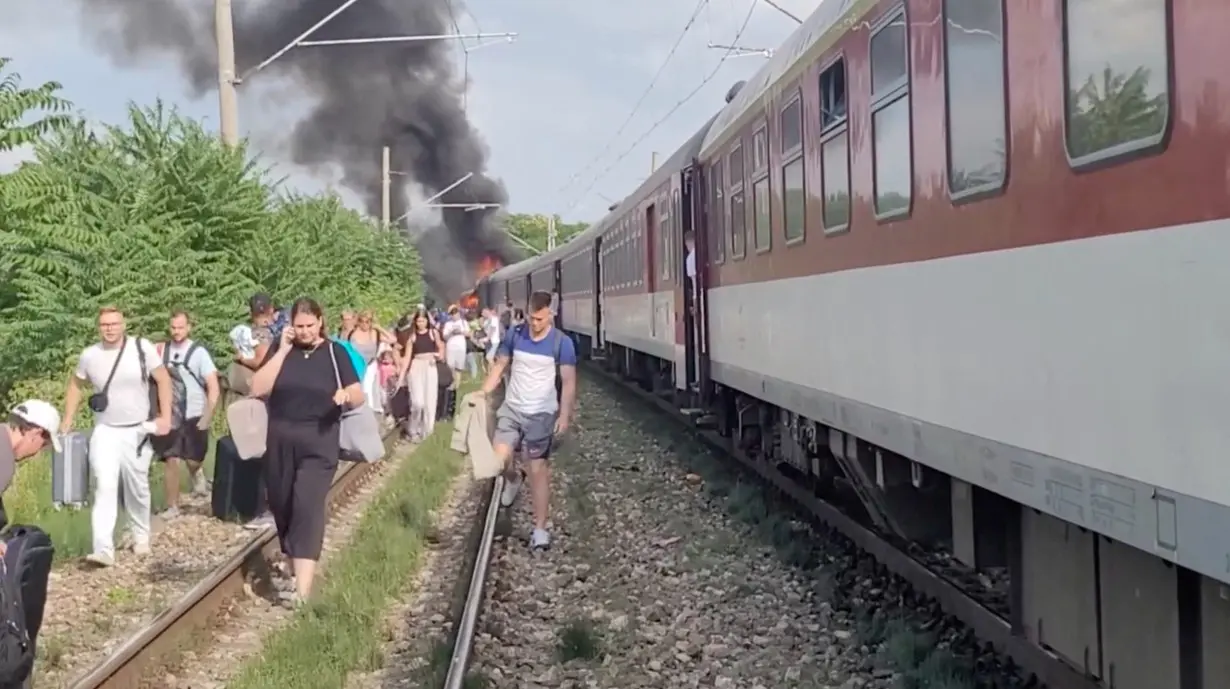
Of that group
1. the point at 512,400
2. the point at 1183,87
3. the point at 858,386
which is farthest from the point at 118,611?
the point at 1183,87

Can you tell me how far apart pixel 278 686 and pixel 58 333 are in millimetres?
9546

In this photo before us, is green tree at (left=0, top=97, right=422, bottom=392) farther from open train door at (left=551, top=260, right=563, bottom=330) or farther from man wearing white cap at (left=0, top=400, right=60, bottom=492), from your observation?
open train door at (left=551, top=260, right=563, bottom=330)

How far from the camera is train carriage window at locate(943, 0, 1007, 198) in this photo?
541cm

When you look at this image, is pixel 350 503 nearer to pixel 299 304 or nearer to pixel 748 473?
pixel 748 473

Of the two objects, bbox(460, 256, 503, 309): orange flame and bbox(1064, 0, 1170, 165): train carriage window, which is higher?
bbox(460, 256, 503, 309): orange flame

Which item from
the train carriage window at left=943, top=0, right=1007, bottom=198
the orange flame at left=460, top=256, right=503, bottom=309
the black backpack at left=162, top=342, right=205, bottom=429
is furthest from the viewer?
the orange flame at left=460, top=256, right=503, bottom=309

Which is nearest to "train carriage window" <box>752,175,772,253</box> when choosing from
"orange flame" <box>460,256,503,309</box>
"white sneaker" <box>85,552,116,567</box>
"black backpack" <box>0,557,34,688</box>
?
"white sneaker" <box>85,552,116,567</box>

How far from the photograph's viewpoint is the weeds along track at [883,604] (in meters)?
7.02

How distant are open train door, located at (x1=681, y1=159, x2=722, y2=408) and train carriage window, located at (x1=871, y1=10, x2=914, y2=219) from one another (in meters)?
6.37

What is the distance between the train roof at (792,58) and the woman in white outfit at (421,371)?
5174 millimetres

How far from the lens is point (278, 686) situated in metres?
7.25

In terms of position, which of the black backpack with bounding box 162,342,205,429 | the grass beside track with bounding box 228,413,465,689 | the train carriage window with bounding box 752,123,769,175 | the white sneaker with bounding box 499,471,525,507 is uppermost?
the train carriage window with bounding box 752,123,769,175

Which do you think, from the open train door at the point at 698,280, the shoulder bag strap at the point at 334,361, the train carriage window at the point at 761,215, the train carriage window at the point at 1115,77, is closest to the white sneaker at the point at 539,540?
the train carriage window at the point at 761,215

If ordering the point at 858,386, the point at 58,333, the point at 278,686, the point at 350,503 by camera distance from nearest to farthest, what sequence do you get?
1. the point at 278,686
2. the point at 858,386
3. the point at 350,503
4. the point at 58,333
